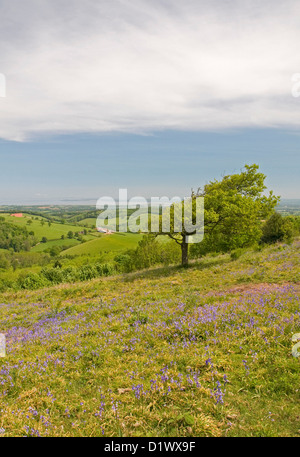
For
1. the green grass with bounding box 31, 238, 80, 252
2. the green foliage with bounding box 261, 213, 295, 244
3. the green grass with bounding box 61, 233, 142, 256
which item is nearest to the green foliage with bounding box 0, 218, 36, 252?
the green grass with bounding box 31, 238, 80, 252

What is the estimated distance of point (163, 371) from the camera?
6.02 metres

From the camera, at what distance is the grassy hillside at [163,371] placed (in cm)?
465

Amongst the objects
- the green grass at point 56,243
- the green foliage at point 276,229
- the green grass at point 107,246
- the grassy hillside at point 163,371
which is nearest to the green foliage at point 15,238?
the green grass at point 56,243

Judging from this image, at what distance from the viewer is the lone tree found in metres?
23.9

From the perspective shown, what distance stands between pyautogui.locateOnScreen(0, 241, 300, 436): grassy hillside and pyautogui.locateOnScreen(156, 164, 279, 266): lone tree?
1275cm

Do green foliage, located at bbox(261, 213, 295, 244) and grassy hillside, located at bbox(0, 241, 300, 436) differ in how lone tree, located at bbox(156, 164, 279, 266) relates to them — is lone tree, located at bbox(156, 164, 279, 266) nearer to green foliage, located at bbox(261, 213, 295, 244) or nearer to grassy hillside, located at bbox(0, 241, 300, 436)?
green foliage, located at bbox(261, 213, 295, 244)

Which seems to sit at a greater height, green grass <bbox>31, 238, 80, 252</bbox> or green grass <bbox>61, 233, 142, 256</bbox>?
green grass <bbox>61, 233, 142, 256</bbox>

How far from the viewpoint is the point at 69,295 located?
61.6ft

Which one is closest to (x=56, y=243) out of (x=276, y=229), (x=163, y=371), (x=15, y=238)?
(x=15, y=238)

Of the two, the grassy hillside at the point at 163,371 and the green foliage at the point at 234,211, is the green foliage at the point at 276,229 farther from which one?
the grassy hillside at the point at 163,371

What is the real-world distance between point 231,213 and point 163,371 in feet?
66.3

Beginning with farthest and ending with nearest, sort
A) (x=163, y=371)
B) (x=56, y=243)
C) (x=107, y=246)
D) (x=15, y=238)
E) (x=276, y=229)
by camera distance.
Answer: (x=56, y=243)
(x=15, y=238)
(x=107, y=246)
(x=276, y=229)
(x=163, y=371)

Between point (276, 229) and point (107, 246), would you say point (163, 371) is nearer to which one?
point (276, 229)
